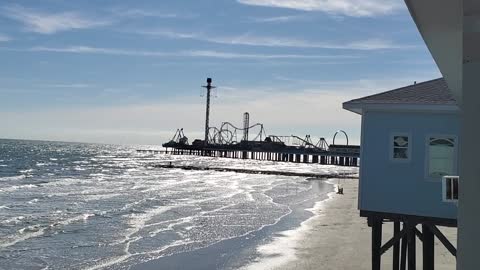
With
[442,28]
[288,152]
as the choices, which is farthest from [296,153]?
[442,28]

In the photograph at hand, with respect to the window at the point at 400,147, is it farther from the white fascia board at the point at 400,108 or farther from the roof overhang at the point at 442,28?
the roof overhang at the point at 442,28

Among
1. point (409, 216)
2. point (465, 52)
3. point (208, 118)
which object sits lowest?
point (409, 216)

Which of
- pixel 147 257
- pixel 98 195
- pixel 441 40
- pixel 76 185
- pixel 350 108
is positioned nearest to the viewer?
pixel 441 40

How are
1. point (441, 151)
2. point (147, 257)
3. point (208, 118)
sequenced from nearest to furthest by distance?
point (441, 151) < point (147, 257) < point (208, 118)

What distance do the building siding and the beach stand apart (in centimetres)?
570

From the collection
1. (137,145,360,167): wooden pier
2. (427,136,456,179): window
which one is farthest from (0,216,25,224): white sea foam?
(137,145,360,167): wooden pier

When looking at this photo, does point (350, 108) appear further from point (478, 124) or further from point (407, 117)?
point (478, 124)

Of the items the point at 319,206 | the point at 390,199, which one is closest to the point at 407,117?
the point at 390,199

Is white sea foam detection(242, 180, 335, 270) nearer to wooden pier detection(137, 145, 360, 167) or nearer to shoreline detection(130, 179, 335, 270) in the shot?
shoreline detection(130, 179, 335, 270)

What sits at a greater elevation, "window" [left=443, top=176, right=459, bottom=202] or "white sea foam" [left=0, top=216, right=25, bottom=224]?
"window" [left=443, top=176, right=459, bottom=202]

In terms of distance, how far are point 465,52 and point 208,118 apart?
15155cm

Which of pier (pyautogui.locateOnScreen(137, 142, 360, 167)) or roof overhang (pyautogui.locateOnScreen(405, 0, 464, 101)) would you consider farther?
pier (pyautogui.locateOnScreen(137, 142, 360, 167))

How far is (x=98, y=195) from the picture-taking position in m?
43.0

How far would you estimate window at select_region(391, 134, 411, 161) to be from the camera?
12.2 metres
